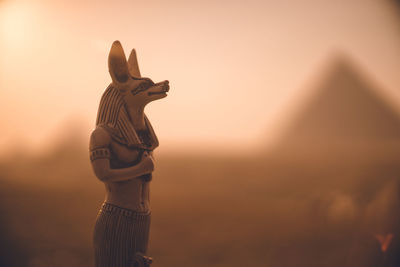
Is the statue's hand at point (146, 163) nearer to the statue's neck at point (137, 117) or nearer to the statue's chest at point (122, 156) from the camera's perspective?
the statue's chest at point (122, 156)

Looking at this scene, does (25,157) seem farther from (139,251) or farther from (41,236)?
(139,251)

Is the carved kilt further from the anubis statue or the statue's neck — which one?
the statue's neck

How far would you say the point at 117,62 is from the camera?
72.4 inches

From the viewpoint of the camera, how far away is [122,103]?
6.14 ft

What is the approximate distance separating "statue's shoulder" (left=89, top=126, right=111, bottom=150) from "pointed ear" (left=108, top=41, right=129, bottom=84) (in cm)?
28

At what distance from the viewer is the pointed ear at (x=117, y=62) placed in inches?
72.4

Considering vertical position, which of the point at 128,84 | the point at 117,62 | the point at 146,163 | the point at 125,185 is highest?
the point at 117,62

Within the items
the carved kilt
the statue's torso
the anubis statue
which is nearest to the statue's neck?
the anubis statue

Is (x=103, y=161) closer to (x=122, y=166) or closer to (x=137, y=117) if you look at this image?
(x=122, y=166)

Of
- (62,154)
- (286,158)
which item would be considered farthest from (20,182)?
(286,158)

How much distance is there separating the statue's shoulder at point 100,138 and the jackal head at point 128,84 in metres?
0.21

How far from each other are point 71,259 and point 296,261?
6.90 ft

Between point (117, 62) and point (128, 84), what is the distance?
0.41 feet

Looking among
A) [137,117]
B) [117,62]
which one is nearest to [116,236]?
[137,117]
